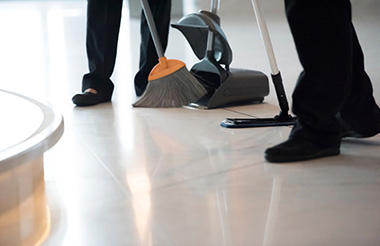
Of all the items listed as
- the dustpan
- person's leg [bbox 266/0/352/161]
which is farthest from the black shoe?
the dustpan

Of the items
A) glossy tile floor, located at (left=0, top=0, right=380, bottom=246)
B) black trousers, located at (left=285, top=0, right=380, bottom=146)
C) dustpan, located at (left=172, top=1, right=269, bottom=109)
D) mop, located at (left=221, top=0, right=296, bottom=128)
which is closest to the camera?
glossy tile floor, located at (left=0, top=0, right=380, bottom=246)

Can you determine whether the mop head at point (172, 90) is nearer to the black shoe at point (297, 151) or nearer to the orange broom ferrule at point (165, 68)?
the orange broom ferrule at point (165, 68)

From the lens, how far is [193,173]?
122 cm

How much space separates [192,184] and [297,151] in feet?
0.93

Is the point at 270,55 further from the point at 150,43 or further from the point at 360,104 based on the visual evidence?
the point at 150,43

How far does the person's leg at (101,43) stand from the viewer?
2.01 metres

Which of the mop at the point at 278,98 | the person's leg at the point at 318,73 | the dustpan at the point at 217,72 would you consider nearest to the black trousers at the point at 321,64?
the person's leg at the point at 318,73

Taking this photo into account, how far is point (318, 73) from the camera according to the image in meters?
1.25

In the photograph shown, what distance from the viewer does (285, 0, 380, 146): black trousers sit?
122 centimetres

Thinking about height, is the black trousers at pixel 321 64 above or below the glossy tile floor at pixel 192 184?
above

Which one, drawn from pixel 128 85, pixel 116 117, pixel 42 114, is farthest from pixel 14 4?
pixel 42 114

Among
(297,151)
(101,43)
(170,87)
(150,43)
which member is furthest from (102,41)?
(297,151)

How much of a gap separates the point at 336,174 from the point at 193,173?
0.30m

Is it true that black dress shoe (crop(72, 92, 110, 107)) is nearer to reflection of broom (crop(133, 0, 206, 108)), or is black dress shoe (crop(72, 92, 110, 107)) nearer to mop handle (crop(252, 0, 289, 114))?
reflection of broom (crop(133, 0, 206, 108))
